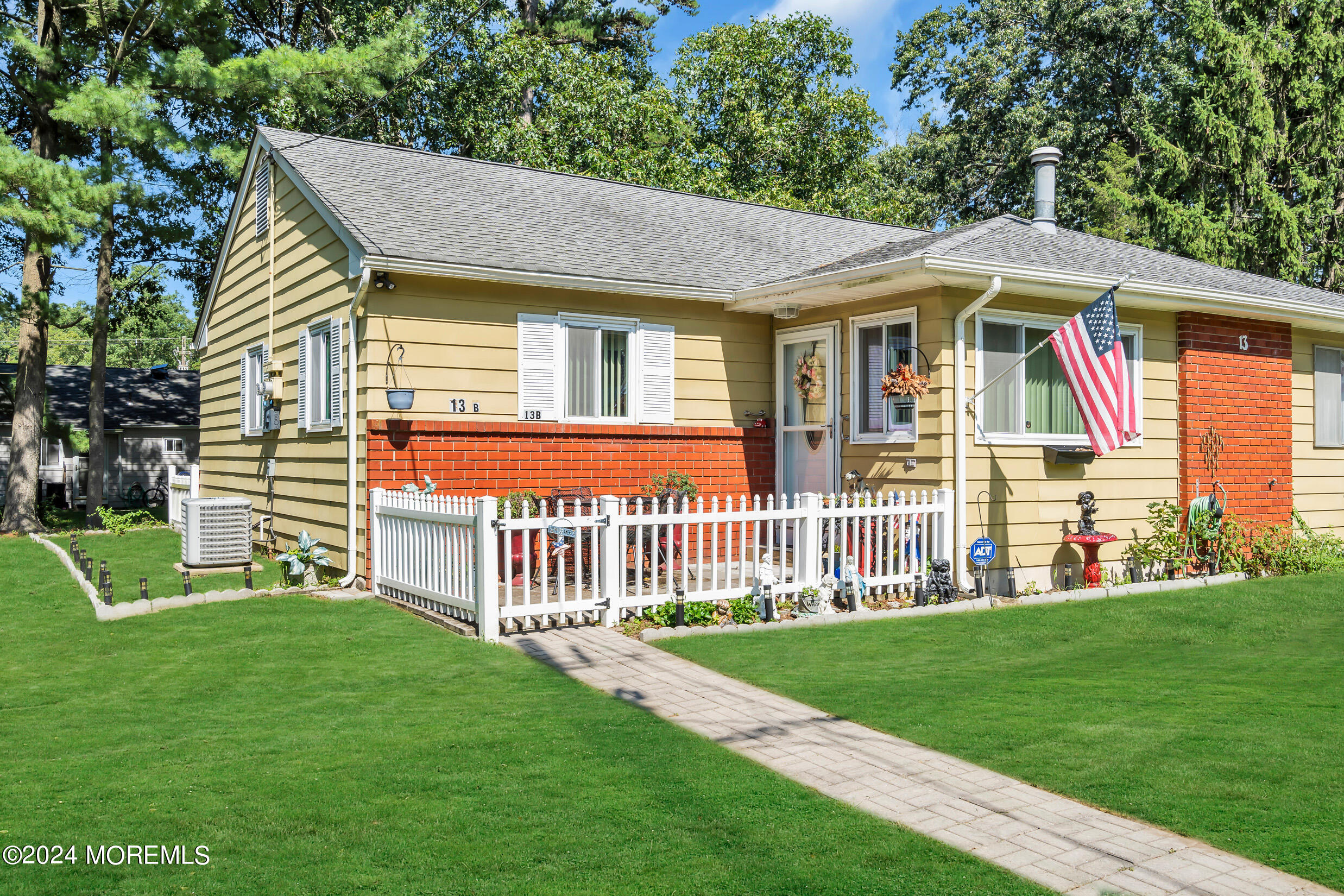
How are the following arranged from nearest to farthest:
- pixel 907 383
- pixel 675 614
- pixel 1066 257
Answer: pixel 675 614 → pixel 907 383 → pixel 1066 257

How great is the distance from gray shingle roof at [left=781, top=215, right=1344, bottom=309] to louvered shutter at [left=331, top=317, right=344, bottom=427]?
17.2 ft

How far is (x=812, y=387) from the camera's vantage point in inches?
476

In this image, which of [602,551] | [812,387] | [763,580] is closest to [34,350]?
[812,387]

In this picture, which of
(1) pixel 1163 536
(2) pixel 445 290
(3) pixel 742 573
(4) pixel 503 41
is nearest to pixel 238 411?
(2) pixel 445 290

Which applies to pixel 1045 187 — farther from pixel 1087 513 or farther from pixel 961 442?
pixel 961 442

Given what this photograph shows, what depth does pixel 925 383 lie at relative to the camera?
10195 mm

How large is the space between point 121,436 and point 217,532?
69.5 ft

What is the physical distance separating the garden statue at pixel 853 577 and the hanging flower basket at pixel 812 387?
2715 millimetres

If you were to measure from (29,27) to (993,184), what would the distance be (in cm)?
2731

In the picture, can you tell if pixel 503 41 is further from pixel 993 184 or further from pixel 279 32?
pixel 993 184

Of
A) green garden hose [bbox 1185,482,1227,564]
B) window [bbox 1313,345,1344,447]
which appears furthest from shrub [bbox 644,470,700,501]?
window [bbox 1313,345,1344,447]

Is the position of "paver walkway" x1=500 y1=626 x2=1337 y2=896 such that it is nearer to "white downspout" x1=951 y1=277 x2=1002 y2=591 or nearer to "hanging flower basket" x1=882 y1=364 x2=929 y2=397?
"white downspout" x1=951 y1=277 x2=1002 y2=591

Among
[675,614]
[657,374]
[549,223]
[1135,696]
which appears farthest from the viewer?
[549,223]

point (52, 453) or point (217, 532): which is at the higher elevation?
point (52, 453)
